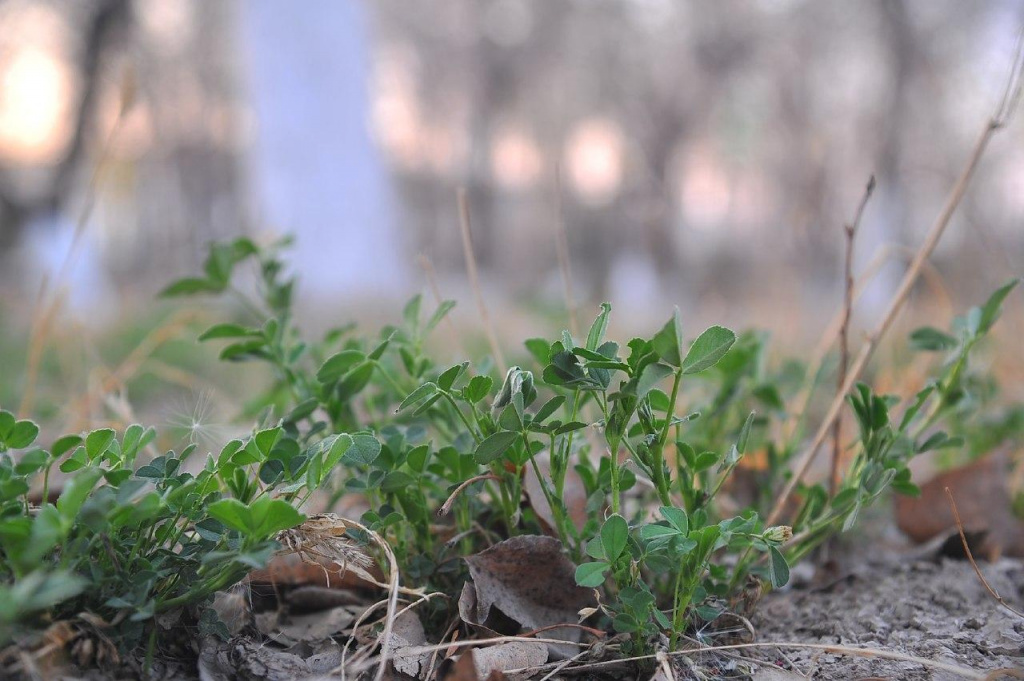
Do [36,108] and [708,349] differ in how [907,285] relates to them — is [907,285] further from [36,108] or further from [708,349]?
[36,108]

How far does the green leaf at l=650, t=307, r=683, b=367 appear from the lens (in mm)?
585

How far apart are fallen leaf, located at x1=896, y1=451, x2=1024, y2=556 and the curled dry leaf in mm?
546

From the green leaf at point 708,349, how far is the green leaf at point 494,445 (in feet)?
0.48

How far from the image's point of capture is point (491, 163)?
582 inches

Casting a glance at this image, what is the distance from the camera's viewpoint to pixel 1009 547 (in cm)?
103

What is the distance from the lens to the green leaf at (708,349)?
0.61 metres

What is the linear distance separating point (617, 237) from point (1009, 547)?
11.6 m

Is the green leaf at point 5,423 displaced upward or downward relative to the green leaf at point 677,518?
upward

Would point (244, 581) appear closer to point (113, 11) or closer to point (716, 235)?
point (113, 11)

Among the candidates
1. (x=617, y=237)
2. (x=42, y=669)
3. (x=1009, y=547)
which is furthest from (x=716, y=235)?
(x=42, y=669)

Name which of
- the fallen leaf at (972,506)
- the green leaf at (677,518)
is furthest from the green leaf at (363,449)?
the fallen leaf at (972,506)

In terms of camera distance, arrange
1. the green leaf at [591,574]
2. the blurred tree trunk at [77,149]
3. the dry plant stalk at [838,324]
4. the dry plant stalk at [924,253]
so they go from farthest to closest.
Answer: the blurred tree trunk at [77,149]
the dry plant stalk at [838,324]
the dry plant stalk at [924,253]
the green leaf at [591,574]

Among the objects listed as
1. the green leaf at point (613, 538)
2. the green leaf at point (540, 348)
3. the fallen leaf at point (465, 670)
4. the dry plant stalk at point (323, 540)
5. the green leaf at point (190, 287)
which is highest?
the green leaf at point (190, 287)

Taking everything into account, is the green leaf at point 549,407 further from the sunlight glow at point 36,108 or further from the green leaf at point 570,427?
the sunlight glow at point 36,108
